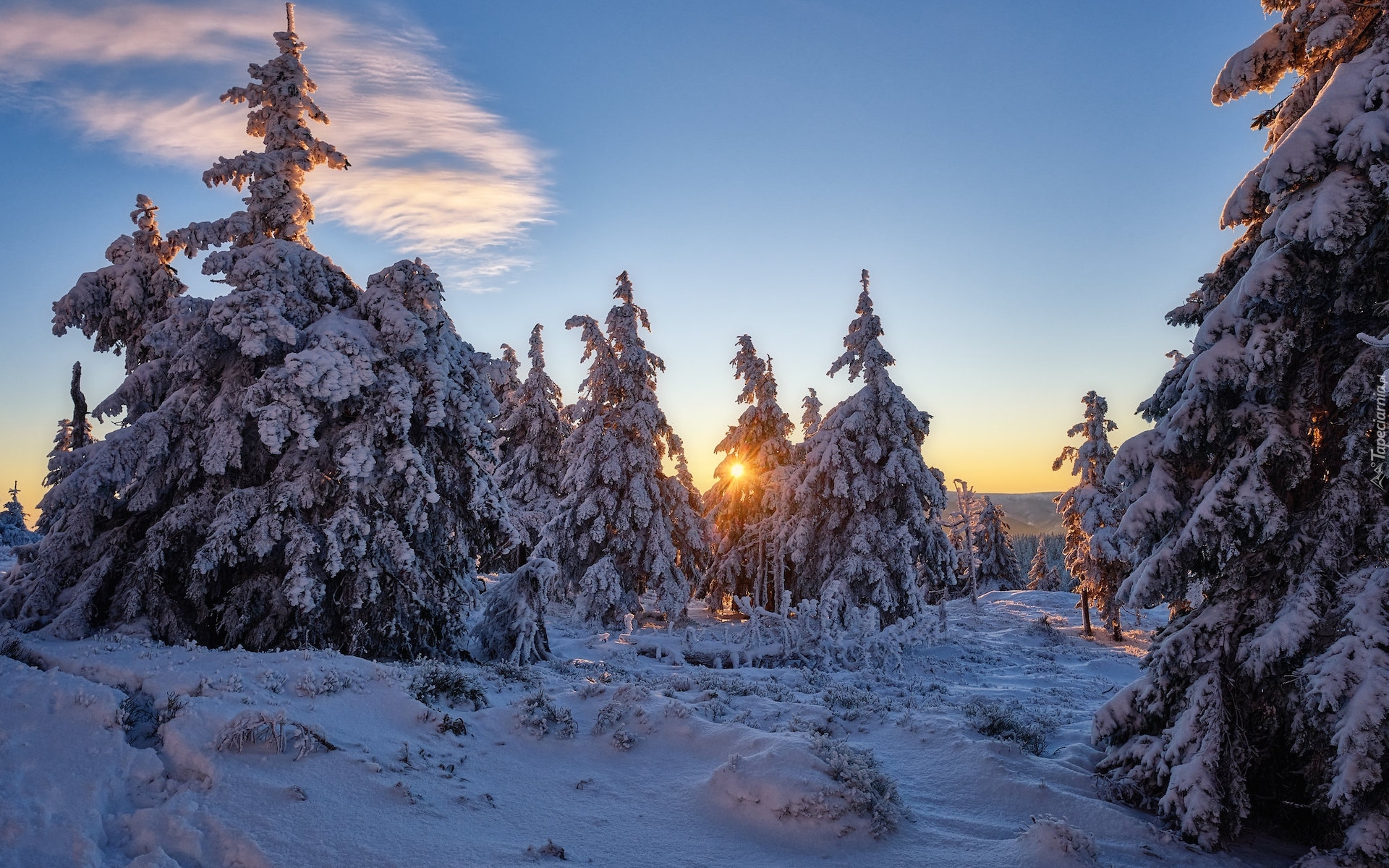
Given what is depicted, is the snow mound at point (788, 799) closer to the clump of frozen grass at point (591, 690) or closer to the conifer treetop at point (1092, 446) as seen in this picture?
the clump of frozen grass at point (591, 690)

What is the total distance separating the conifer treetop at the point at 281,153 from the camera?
13758 mm

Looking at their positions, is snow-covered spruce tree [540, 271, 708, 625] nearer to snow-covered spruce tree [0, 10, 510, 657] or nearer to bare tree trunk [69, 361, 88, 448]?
snow-covered spruce tree [0, 10, 510, 657]

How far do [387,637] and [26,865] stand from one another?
7.93 metres

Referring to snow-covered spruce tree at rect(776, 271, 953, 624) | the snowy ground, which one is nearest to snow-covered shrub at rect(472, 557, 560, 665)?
the snowy ground

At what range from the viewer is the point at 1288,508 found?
277 inches

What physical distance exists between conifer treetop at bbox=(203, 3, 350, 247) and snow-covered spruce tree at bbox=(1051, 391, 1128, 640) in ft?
95.6

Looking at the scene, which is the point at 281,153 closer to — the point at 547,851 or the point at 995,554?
the point at 547,851

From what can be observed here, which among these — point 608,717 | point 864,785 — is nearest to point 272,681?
point 608,717

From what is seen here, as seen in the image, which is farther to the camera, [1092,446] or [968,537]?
[968,537]

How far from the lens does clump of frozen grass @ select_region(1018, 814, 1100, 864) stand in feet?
18.6

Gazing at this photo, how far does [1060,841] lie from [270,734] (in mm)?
7178

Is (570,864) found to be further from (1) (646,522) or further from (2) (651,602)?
(2) (651,602)

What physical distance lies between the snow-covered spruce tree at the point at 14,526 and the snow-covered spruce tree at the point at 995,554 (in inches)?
2299

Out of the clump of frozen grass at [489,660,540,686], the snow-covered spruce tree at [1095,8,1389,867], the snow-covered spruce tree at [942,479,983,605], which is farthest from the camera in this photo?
the snow-covered spruce tree at [942,479,983,605]
